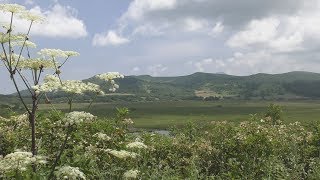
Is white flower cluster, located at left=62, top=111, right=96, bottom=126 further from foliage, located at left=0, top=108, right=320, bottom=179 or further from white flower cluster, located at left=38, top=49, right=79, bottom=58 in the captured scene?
foliage, located at left=0, top=108, right=320, bottom=179

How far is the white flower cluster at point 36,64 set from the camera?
901 centimetres

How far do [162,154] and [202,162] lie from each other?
1.98 meters

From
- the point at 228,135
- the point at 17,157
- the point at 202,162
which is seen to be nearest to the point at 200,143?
the point at 202,162

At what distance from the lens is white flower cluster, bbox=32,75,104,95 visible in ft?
25.7

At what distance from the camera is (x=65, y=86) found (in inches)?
317

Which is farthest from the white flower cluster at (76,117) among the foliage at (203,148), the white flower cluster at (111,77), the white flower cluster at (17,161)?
the foliage at (203,148)

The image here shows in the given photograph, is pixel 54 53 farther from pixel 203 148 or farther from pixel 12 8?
pixel 203 148

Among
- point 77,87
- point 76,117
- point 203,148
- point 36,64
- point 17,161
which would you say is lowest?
point 203,148

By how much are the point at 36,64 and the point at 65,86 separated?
1.33 meters

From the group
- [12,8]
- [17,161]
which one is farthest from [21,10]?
[17,161]

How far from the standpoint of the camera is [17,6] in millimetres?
9078

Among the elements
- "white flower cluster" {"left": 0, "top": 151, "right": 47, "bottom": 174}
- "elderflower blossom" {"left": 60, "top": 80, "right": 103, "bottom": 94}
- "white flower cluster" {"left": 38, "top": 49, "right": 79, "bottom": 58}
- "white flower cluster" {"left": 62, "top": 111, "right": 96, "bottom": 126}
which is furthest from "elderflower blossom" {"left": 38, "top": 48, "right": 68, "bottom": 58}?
"white flower cluster" {"left": 0, "top": 151, "right": 47, "bottom": 174}

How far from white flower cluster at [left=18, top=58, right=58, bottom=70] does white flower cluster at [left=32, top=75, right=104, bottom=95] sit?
353mm

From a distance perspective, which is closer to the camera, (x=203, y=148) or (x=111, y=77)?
(x=111, y=77)
